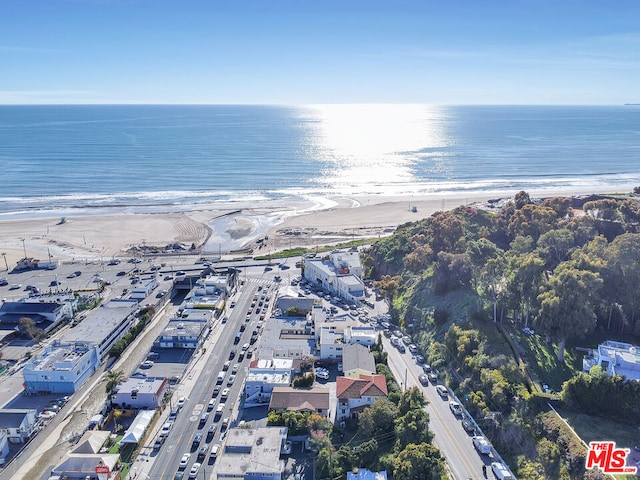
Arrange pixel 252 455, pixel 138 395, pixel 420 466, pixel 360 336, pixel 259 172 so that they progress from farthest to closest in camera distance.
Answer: pixel 259 172 → pixel 360 336 → pixel 138 395 → pixel 252 455 → pixel 420 466

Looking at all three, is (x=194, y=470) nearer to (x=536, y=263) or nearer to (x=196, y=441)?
(x=196, y=441)

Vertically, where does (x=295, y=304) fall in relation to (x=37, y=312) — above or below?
above

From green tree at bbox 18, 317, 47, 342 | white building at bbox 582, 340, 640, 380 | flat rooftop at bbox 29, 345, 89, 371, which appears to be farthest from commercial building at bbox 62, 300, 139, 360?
white building at bbox 582, 340, 640, 380

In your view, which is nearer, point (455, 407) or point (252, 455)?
point (252, 455)

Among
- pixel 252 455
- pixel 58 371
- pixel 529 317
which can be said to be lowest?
pixel 252 455

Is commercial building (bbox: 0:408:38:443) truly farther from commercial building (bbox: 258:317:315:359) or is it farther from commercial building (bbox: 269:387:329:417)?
commercial building (bbox: 258:317:315:359)

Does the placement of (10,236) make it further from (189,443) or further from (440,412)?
(440,412)

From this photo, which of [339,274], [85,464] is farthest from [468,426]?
[339,274]
